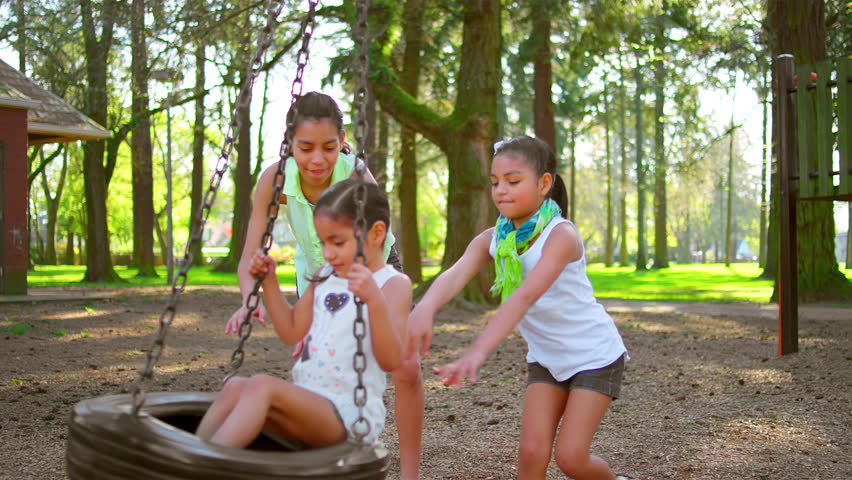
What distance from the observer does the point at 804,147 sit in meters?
7.82

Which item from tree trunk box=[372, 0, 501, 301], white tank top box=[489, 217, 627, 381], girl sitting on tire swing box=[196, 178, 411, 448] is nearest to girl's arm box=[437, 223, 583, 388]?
white tank top box=[489, 217, 627, 381]

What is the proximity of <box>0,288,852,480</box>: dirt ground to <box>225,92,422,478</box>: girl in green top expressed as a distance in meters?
0.77

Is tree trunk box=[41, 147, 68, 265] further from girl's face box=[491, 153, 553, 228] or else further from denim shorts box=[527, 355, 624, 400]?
denim shorts box=[527, 355, 624, 400]

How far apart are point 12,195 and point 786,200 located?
1214 centimetres

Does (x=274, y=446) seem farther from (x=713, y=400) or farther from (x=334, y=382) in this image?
(x=713, y=400)

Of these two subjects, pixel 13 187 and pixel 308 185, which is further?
pixel 13 187

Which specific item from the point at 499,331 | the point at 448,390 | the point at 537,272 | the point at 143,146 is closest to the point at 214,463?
the point at 499,331

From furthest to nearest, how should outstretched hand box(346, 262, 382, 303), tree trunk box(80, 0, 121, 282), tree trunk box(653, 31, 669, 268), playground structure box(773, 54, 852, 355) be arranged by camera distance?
tree trunk box(653, 31, 669, 268)
tree trunk box(80, 0, 121, 282)
playground structure box(773, 54, 852, 355)
outstretched hand box(346, 262, 382, 303)

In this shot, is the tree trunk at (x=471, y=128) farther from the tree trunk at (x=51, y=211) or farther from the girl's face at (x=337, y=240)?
the tree trunk at (x=51, y=211)

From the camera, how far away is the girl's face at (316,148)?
3.27 m

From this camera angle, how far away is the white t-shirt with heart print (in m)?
2.62

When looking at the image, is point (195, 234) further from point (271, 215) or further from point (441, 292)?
point (441, 292)

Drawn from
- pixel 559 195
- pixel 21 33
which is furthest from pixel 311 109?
pixel 21 33

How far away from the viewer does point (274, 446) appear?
269 cm
